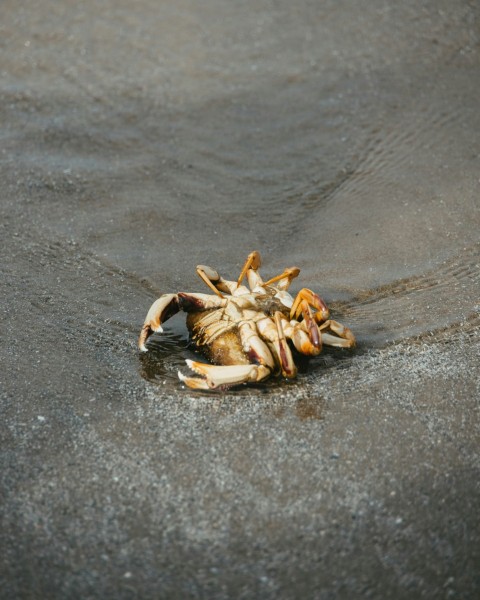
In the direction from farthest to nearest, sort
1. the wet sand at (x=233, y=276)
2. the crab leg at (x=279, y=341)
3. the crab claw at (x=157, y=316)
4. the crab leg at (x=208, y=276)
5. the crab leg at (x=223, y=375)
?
the crab leg at (x=208, y=276) → the crab claw at (x=157, y=316) → the crab leg at (x=279, y=341) → the crab leg at (x=223, y=375) → the wet sand at (x=233, y=276)

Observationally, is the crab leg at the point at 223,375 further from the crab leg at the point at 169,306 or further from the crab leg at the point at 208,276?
the crab leg at the point at 208,276

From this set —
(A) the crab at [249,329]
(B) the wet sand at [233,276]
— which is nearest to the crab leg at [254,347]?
(A) the crab at [249,329]

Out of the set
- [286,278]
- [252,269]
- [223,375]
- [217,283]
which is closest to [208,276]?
[217,283]

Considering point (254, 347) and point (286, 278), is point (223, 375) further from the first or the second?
point (286, 278)

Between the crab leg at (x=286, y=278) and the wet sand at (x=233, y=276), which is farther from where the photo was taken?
the crab leg at (x=286, y=278)

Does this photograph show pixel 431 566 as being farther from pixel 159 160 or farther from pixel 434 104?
pixel 434 104

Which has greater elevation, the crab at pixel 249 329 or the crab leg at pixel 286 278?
the crab leg at pixel 286 278
